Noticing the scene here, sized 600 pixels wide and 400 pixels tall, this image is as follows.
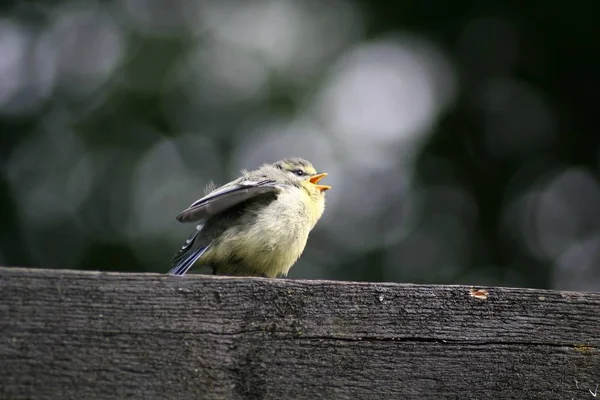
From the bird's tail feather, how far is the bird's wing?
0.72 feet

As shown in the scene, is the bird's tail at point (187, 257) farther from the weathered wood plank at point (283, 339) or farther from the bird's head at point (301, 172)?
the weathered wood plank at point (283, 339)

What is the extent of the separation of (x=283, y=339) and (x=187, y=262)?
6.72 ft

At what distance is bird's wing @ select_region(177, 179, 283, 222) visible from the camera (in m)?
3.84

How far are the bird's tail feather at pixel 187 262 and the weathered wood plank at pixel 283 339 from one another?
1.87 meters

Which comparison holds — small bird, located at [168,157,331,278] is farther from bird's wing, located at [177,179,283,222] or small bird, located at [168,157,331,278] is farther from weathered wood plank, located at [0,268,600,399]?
weathered wood plank, located at [0,268,600,399]

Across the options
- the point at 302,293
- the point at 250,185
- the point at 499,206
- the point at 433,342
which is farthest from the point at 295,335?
the point at 499,206

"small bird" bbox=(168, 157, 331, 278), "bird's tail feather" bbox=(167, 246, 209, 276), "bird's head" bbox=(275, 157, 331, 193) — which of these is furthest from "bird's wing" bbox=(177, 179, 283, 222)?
"bird's head" bbox=(275, 157, 331, 193)

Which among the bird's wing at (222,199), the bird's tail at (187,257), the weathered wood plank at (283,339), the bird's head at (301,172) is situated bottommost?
the bird's tail at (187,257)

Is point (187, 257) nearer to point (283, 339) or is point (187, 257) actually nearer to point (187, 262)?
point (187, 262)

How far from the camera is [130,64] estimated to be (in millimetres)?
9461

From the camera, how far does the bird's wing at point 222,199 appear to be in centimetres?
384

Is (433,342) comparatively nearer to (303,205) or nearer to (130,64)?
(303,205)

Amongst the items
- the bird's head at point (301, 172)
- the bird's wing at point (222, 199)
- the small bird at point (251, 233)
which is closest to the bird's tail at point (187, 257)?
the small bird at point (251, 233)

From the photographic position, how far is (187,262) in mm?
4055
